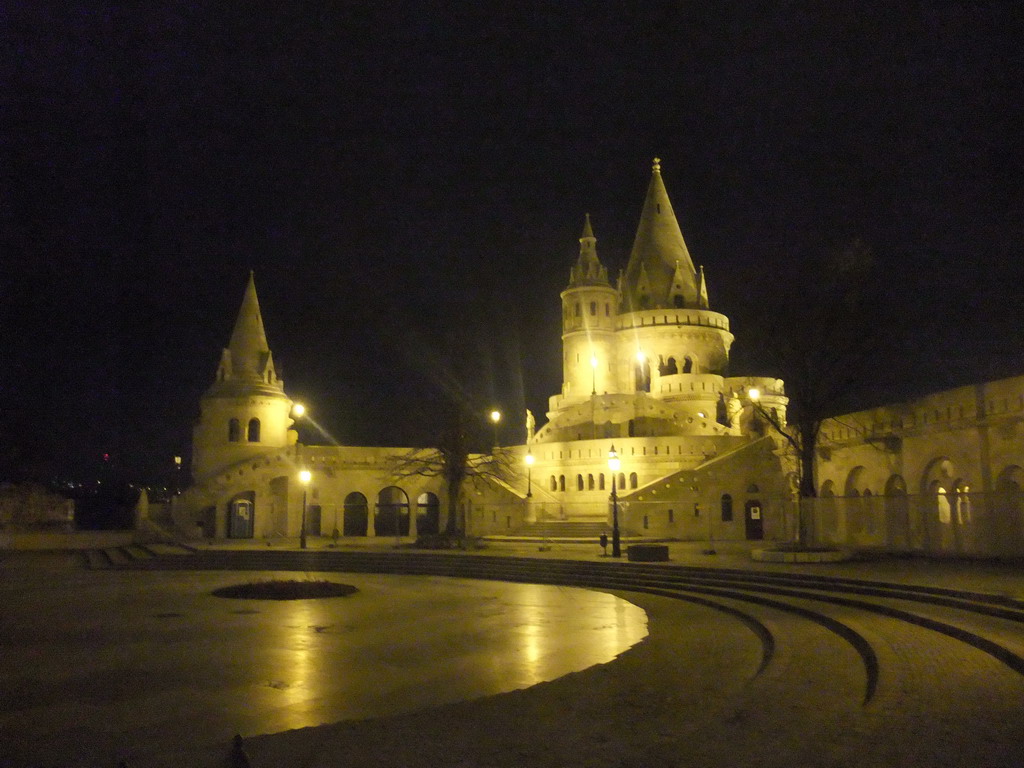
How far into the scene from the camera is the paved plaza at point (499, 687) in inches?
268

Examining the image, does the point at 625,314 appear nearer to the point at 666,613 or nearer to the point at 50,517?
the point at 50,517

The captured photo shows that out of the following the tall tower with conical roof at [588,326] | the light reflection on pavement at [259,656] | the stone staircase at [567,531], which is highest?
the tall tower with conical roof at [588,326]

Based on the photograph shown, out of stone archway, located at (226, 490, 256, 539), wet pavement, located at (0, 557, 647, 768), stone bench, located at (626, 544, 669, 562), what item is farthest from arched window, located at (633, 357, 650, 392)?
wet pavement, located at (0, 557, 647, 768)

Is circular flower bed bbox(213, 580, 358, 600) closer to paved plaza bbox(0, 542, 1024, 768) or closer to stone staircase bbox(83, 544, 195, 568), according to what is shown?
paved plaza bbox(0, 542, 1024, 768)

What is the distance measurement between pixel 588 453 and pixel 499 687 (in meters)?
36.3

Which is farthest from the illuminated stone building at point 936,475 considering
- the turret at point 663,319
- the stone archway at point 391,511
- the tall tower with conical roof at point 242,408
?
the tall tower with conical roof at point 242,408

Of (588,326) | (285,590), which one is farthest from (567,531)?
(588,326)

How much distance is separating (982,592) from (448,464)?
24175mm

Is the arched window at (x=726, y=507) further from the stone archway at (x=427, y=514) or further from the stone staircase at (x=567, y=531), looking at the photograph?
the stone archway at (x=427, y=514)

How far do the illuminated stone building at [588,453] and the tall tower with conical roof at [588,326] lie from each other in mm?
121

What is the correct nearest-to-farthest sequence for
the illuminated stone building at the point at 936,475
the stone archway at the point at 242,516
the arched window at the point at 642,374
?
the illuminated stone building at the point at 936,475, the stone archway at the point at 242,516, the arched window at the point at 642,374

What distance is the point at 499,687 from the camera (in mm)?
9672

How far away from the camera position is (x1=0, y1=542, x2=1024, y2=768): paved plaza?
681 cm

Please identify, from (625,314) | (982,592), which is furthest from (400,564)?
(625,314)
